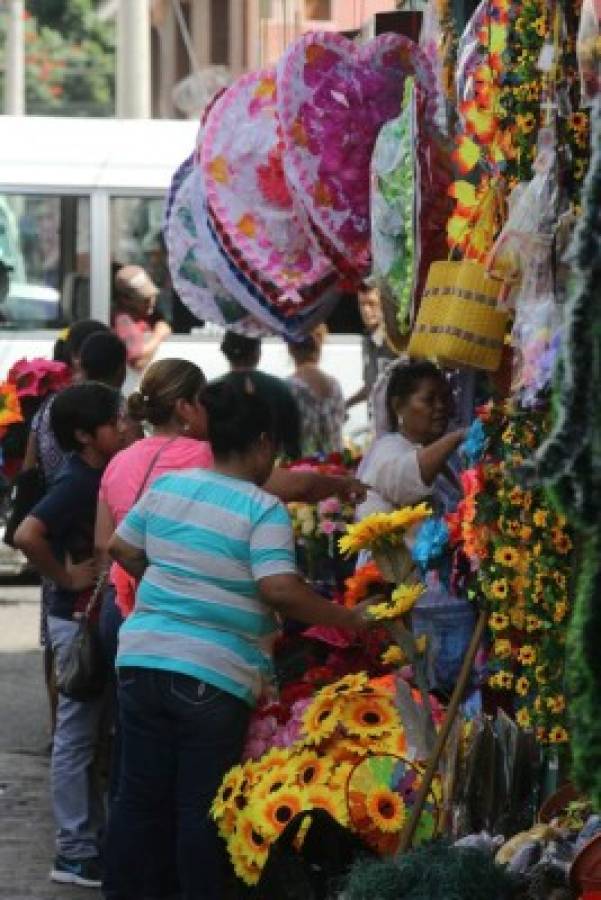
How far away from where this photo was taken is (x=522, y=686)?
241 inches

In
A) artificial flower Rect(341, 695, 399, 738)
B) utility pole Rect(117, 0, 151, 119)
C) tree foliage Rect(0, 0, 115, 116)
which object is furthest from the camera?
tree foliage Rect(0, 0, 115, 116)

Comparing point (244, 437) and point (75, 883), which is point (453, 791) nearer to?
point (244, 437)

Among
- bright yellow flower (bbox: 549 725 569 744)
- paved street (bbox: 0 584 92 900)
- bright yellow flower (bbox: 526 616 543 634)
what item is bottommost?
paved street (bbox: 0 584 92 900)

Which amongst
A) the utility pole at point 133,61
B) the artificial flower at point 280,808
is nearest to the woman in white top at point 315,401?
the artificial flower at point 280,808

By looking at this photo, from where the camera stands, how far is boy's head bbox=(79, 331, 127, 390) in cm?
948

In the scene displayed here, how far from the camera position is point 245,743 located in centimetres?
678

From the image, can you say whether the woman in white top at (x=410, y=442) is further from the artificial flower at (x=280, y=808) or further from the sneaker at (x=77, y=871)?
the artificial flower at (x=280, y=808)

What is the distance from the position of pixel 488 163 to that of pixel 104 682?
2287mm

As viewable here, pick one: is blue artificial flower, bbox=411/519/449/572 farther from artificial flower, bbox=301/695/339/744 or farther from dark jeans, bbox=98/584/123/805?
dark jeans, bbox=98/584/123/805

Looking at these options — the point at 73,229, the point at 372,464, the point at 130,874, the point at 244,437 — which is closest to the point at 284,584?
the point at 244,437

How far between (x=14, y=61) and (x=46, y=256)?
67.2ft

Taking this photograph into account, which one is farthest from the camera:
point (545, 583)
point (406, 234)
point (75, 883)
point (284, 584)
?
point (75, 883)

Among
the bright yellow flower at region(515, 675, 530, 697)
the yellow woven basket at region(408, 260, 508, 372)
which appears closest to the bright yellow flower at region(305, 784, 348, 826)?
the bright yellow flower at region(515, 675, 530, 697)

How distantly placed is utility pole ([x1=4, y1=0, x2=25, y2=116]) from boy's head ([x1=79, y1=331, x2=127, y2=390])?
27.6 m
